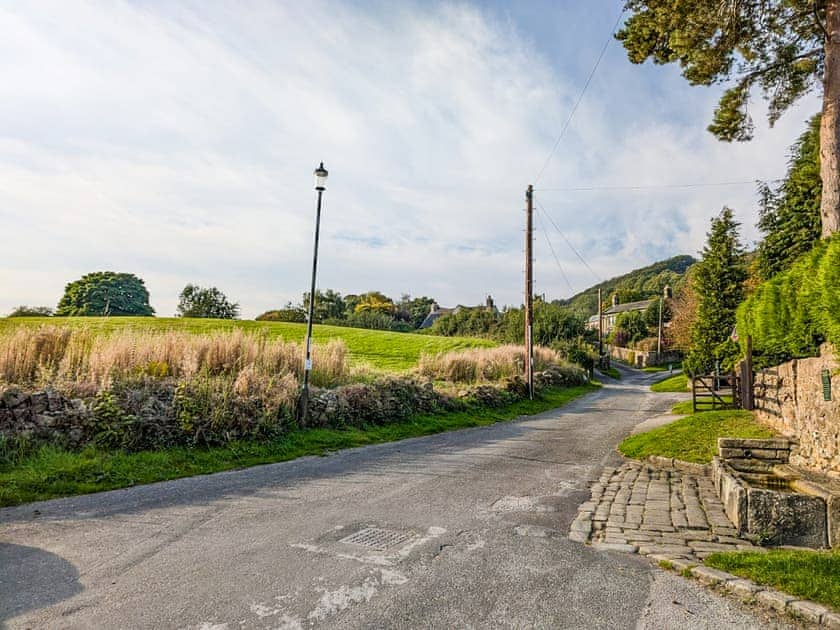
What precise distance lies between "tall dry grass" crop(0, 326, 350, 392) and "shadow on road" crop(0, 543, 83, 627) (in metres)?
4.73

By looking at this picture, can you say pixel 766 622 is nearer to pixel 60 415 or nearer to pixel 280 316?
pixel 60 415

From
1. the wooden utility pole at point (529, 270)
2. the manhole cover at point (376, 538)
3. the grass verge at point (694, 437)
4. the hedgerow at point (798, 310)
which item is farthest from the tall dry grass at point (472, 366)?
the manhole cover at point (376, 538)

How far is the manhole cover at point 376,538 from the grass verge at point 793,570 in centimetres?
282

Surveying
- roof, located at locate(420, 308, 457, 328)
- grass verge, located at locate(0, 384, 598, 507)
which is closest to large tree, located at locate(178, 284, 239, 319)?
roof, located at locate(420, 308, 457, 328)

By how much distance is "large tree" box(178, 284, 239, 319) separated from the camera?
58.3m

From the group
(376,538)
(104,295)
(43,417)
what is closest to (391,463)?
(376,538)

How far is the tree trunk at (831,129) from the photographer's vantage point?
32.9 ft

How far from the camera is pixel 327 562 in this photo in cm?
430

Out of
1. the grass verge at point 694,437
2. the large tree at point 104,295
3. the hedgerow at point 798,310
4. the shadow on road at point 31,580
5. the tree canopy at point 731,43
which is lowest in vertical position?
the shadow on road at point 31,580

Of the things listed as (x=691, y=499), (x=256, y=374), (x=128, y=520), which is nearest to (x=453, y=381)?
(x=256, y=374)

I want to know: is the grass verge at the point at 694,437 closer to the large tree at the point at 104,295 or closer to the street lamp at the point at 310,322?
the street lamp at the point at 310,322

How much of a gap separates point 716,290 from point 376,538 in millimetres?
21656

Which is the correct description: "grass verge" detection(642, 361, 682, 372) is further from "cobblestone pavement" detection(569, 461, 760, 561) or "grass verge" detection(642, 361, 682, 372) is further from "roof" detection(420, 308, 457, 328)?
"cobblestone pavement" detection(569, 461, 760, 561)

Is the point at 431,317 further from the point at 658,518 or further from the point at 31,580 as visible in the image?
the point at 31,580
